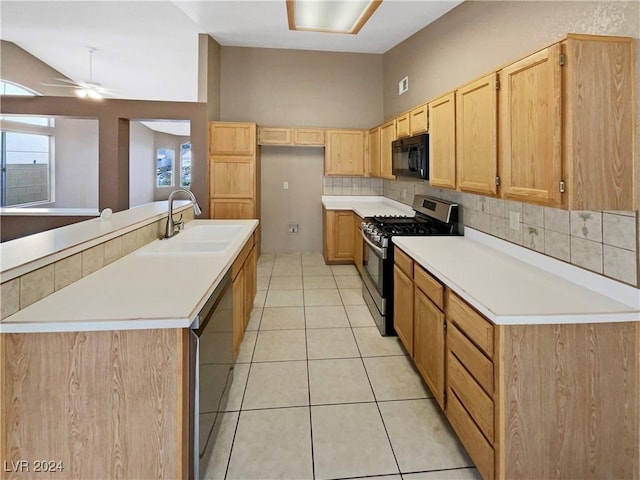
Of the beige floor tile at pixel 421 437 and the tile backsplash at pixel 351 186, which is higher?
the tile backsplash at pixel 351 186

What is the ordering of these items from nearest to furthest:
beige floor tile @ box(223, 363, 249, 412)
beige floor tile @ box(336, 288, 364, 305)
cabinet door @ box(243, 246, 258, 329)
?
beige floor tile @ box(223, 363, 249, 412)
cabinet door @ box(243, 246, 258, 329)
beige floor tile @ box(336, 288, 364, 305)

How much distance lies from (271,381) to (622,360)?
1919mm

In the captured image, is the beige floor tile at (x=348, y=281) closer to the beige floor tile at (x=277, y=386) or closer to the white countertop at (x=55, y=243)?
the beige floor tile at (x=277, y=386)

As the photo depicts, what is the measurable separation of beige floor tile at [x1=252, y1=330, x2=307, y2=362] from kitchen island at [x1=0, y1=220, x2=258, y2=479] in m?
1.46

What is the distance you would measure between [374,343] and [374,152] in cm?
317

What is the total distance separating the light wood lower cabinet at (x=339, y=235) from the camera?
17.9ft

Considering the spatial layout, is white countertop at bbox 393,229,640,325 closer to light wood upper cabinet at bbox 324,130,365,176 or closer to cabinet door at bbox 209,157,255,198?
cabinet door at bbox 209,157,255,198

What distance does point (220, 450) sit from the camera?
1859 mm

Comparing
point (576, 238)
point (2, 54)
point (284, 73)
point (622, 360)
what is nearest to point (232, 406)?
point (622, 360)

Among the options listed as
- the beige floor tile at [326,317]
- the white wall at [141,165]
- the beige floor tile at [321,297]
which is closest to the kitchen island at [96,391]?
the beige floor tile at [326,317]

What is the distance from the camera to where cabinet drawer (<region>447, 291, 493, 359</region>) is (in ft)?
5.02

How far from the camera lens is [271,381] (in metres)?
2.50

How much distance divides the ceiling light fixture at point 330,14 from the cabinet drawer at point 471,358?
362 centimetres

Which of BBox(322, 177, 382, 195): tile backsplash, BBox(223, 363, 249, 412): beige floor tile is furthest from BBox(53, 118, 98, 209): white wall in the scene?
BBox(223, 363, 249, 412): beige floor tile
